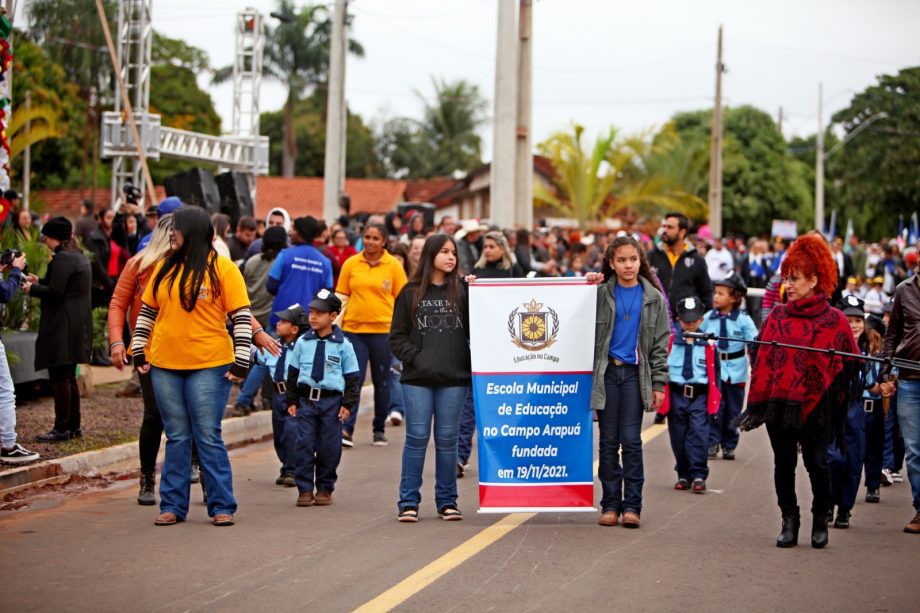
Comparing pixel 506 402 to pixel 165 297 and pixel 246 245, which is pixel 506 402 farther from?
pixel 246 245

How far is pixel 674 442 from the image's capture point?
10547 millimetres

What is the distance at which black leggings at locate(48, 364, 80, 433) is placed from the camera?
37.7 feet

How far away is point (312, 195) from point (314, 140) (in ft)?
38.3

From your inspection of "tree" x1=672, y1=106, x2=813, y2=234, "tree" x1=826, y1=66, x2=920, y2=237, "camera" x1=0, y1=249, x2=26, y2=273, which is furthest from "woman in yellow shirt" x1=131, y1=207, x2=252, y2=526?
"tree" x1=672, y1=106, x2=813, y2=234

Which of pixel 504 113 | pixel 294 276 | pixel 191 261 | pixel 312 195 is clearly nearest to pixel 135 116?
pixel 504 113

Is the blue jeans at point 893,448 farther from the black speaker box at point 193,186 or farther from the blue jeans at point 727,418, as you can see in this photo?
the black speaker box at point 193,186

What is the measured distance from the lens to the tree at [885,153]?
185ft

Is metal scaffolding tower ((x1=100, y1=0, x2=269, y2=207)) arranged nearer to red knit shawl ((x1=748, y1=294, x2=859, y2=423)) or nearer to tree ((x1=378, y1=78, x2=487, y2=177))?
red knit shawl ((x1=748, y1=294, x2=859, y2=423))

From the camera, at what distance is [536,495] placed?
8875 mm

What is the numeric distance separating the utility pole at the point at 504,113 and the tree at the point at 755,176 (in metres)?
47.0

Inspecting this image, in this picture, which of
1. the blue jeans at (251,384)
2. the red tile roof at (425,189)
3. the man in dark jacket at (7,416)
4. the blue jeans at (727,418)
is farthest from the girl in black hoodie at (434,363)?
the red tile roof at (425,189)

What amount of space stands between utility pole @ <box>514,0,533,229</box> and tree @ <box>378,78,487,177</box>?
4881 cm

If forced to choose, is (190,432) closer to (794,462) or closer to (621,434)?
(621,434)

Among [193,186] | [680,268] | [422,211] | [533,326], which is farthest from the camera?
[422,211]
